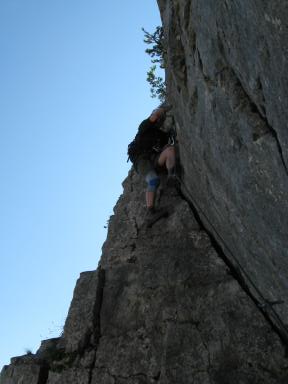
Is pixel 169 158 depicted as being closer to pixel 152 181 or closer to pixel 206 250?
pixel 152 181

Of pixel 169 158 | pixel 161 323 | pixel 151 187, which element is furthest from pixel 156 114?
pixel 161 323

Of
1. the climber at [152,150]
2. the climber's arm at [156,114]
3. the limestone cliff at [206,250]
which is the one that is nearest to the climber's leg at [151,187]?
the climber at [152,150]

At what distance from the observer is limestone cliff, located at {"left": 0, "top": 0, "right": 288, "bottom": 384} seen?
10.3 feet

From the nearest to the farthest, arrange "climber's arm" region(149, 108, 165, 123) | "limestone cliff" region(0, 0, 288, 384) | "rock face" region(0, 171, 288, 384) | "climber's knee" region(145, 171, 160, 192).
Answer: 1. "limestone cliff" region(0, 0, 288, 384)
2. "rock face" region(0, 171, 288, 384)
3. "climber's knee" region(145, 171, 160, 192)
4. "climber's arm" region(149, 108, 165, 123)

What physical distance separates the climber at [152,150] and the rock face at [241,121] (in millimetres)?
1973

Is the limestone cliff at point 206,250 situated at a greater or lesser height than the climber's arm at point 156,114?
lesser

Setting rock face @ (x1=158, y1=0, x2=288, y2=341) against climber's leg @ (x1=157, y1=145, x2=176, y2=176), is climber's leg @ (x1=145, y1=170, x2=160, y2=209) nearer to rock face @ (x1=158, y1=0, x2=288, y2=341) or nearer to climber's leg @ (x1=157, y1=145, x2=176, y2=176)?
climber's leg @ (x1=157, y1=145, x2=176, y2=176)

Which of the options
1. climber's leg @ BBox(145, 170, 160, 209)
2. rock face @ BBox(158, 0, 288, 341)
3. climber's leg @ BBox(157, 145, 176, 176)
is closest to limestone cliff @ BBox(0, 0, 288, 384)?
rock face @ BBox(158, 0, 288, 341)

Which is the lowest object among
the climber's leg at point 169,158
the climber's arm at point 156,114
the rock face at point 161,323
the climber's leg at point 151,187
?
the rock face at point 161,323

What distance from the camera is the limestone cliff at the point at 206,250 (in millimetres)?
3148

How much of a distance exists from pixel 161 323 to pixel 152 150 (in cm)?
367

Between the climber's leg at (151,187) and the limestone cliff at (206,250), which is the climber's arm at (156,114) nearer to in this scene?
the climber's leg at (151,187)

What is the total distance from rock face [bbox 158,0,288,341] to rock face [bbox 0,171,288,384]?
0.38 metres

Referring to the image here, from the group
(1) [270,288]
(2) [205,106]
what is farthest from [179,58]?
(1) [270,288]
